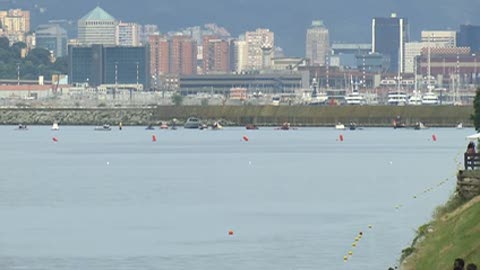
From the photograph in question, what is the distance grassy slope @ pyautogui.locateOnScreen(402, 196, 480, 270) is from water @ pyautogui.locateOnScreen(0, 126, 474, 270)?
2012 millimetres

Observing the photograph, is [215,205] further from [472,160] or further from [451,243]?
[451,243]

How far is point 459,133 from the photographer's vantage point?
595ft

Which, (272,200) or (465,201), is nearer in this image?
(465,201)

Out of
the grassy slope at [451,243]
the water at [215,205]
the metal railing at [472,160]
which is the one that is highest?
the metal railing at [472,160]

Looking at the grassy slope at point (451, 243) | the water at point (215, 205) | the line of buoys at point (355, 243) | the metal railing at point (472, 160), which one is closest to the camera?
the grassy slope at point (451, 243)

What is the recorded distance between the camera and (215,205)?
77.2 metres

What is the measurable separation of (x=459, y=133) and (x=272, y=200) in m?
104

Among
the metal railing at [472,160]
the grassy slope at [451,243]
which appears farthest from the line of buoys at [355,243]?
the metal railing at [472,160]

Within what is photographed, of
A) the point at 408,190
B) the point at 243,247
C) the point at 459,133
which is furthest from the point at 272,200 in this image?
the point at 459,133

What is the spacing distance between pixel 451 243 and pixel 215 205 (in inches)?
1189

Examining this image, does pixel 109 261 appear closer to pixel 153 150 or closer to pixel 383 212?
pixel 383 212

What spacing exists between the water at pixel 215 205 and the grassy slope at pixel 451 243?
201 centimetres

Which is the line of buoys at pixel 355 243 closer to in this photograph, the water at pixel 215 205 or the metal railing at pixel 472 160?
the water at pixel 215 205

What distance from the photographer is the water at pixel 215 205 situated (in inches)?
2239
